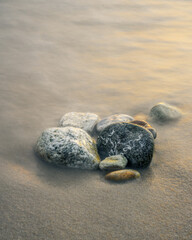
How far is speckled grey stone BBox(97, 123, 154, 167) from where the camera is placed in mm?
2537

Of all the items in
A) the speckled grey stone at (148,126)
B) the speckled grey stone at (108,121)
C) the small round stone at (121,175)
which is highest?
the speckled grey stone at (148,126)

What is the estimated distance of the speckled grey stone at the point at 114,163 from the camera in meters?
2.48

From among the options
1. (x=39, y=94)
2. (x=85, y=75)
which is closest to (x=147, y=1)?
(x=85, y=75)

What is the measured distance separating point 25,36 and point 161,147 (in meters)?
4.02

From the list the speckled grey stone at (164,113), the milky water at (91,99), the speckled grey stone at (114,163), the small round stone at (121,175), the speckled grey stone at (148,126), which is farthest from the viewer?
the speckled grey stone at (164,113)

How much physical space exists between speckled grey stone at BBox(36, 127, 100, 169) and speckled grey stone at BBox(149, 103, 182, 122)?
107cm

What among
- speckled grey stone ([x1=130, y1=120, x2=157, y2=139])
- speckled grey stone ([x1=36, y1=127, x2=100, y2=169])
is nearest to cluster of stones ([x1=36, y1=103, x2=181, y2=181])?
speckled grey stone ([x1=36, y1=127, x2=100, y2=169])

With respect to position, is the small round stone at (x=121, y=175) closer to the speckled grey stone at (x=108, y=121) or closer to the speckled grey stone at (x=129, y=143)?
the speckled grey stone at (x=129, y=143)

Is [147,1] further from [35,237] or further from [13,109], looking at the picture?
[35,237]

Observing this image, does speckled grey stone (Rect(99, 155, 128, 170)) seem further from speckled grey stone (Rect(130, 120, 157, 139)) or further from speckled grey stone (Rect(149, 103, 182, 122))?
speckled grey stone (Rect(149, 103, 182, 122))

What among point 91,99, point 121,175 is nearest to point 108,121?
point 91,99

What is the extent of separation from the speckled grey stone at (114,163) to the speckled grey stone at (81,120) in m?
0.67

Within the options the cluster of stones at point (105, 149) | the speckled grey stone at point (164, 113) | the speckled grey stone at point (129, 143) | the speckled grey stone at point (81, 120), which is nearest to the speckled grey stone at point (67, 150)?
the cluster of stones at point (105, 149)

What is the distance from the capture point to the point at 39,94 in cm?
392
